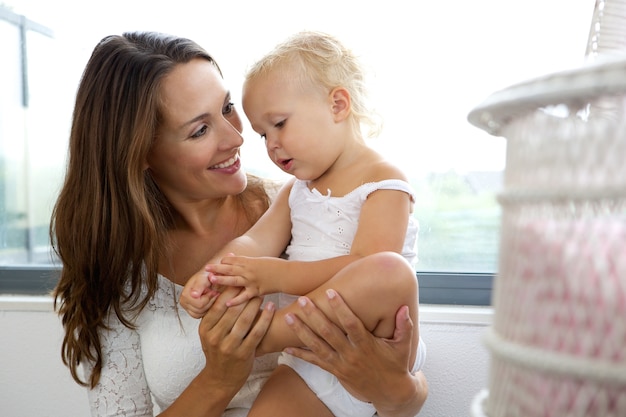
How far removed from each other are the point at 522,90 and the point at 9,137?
2220 mm

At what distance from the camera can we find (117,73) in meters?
1.43

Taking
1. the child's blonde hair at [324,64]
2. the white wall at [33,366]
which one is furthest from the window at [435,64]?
the child's blonde hair at [324,64]

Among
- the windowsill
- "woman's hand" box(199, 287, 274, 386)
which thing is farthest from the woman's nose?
the windowsill

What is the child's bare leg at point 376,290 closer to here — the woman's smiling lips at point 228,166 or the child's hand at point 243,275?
the child's hand at point 243,275

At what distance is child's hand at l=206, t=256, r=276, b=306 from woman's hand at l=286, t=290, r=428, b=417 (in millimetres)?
111

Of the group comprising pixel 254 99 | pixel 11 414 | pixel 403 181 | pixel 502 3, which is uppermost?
pixel 502 3

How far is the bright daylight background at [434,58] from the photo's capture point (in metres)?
1.84

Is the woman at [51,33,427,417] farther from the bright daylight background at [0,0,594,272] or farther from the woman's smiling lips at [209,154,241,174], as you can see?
the bright daylight background at [0,0,594,272]

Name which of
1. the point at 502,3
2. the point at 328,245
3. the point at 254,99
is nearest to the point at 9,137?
Answer: the point at 254,99

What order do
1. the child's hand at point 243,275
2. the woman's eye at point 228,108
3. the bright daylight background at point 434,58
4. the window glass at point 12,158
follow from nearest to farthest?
1. the child's hand at point 243,275
2. the woman's eye at point 228,108
3. the bright daylight background at point 434,58
4. the window glass at point 12,158

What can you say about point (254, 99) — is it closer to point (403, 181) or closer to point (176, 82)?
point (176, 82)

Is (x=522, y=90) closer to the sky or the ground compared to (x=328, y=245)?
closer to the sky

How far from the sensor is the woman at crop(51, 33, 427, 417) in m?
1.37

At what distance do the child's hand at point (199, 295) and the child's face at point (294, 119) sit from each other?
1.06ft
